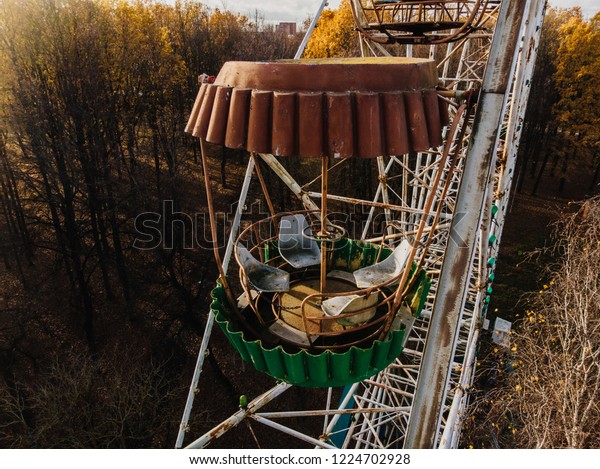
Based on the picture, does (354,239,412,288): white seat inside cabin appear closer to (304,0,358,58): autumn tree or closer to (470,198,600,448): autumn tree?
(470,198,600,448): autumn tree

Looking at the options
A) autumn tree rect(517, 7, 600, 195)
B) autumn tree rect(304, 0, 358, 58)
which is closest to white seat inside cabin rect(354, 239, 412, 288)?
autumn tree rect(304, 0, 358, 58)

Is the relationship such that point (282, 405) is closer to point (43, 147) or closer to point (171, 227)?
point (171, 227)

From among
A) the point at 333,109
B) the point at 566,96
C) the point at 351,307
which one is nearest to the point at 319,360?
the point at 351,307

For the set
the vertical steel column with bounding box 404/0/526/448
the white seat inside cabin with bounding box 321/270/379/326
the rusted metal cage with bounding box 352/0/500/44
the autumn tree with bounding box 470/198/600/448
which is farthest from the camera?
the autumn tree with bounding box 470/198/600/448

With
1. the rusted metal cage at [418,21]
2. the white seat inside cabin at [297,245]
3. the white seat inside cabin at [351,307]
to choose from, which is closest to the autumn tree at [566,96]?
the rusted metal cage at [418,21]

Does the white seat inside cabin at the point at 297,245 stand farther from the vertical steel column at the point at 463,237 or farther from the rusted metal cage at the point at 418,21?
the rusted metal cage at the point at 418,21

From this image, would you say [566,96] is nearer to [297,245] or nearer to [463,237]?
[297,245]

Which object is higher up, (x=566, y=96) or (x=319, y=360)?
(x=566, y=96)

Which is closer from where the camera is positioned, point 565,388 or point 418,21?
point 418,21
